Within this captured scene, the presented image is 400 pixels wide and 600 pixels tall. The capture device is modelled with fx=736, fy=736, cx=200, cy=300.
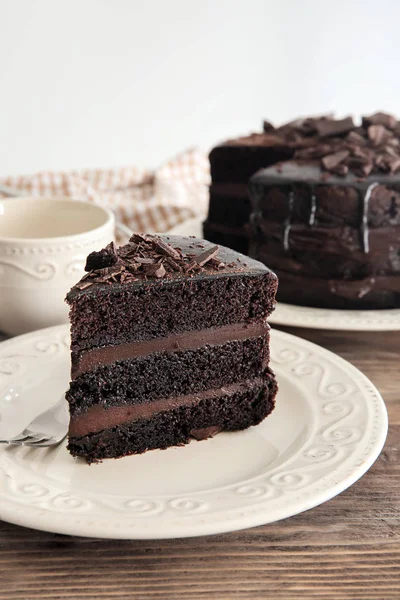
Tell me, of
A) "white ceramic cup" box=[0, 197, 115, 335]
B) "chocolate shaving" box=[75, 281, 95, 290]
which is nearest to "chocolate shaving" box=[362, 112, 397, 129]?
"white ceramic cup" box=[0, 197, 115, 335]

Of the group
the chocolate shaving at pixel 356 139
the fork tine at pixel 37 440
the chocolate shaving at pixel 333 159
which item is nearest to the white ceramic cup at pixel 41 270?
the fork tine at pixel 37 440

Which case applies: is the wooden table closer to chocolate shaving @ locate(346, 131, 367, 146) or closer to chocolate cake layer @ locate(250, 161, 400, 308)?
chocolate cake layer @ locate(250, 161, 400, 308)

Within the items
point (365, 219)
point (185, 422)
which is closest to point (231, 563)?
point (185, 422)

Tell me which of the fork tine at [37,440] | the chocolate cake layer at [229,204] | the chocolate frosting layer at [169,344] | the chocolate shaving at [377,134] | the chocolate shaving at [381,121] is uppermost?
the chocolate shaving at [381,121]

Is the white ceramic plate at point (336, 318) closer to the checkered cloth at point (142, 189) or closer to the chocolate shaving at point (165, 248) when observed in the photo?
the chocolate shaving at point (165, 248)

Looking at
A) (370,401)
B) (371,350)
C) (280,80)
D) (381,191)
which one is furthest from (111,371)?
(280,80)

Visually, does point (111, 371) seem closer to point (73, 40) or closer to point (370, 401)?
point (370, 401)
